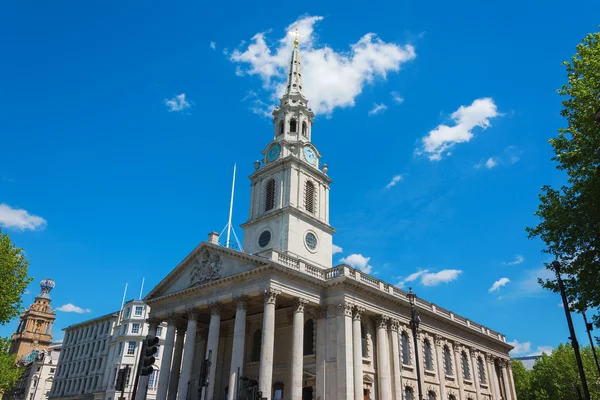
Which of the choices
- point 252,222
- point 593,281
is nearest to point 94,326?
point 252,222

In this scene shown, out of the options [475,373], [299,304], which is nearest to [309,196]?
[299,304]

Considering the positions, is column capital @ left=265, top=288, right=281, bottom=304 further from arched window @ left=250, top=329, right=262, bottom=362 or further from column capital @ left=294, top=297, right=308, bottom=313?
arched window @ left=250, top=329, right=262, bottom=362

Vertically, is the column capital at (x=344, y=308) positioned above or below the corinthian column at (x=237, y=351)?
above

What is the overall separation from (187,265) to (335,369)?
15713mm

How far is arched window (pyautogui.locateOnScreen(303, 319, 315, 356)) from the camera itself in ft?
121

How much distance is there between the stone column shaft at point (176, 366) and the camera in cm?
3908

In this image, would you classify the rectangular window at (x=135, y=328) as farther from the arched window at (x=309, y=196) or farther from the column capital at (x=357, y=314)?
the column capital at (x=357, y=314)

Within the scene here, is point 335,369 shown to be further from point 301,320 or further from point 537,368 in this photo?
point 537,368

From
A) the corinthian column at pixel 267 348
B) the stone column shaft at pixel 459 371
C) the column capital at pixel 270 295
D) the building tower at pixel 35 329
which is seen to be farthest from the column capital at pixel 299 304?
the building tower at pixel 35 329

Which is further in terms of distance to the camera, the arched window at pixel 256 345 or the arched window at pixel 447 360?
the arched window at pixel 447 360

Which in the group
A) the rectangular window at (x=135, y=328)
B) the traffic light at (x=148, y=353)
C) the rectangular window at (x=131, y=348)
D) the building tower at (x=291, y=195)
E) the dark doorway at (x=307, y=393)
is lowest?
the traffic light at (x=148, y=353)

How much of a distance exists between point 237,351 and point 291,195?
17425 millimetres

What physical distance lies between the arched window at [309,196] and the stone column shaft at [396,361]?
14.2m

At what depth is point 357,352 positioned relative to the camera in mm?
34125
